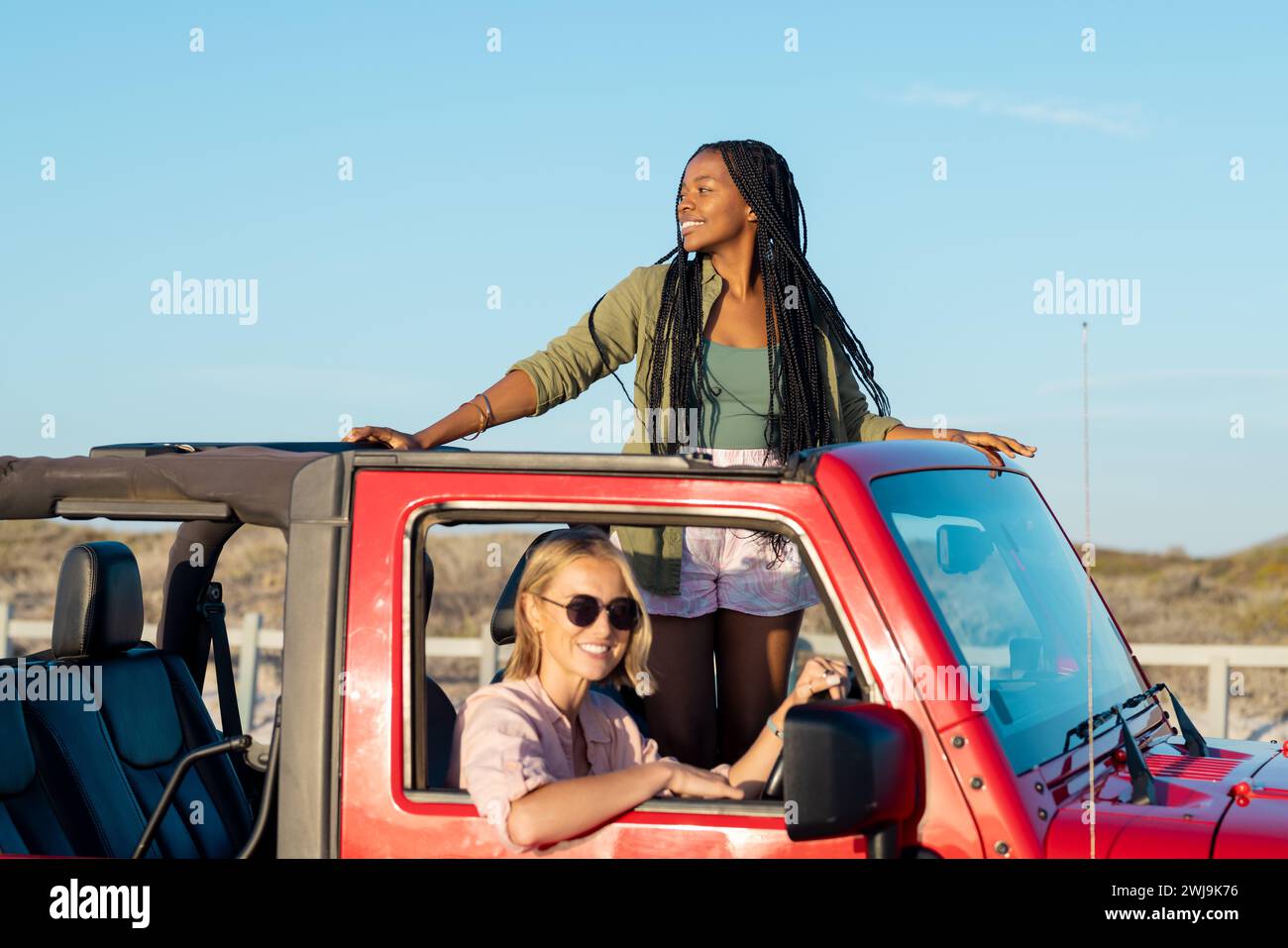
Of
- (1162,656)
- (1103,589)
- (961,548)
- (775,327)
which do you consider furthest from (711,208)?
(1103,589)

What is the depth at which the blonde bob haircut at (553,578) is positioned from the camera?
10.4 ft

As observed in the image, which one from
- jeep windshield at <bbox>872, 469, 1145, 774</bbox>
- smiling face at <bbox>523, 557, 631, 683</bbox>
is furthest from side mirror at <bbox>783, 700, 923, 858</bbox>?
smiling face at <bbox>523, 557, 631, 683</bbox>

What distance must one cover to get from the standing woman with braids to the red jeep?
1.36ft

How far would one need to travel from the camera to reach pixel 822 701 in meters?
2.67

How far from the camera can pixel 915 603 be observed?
2.72 metres

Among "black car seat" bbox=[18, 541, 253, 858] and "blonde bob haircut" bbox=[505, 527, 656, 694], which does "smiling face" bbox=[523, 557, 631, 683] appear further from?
"black car seat" bbox=[18, 541, 253, 858]

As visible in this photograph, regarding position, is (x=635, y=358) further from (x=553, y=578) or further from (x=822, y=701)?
(x=822, y=701)

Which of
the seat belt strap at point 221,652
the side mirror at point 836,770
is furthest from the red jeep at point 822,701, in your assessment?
the seat belt strap at point 221,652

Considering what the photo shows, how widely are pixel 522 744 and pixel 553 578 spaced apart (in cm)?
39

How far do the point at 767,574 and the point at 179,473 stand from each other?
136cm

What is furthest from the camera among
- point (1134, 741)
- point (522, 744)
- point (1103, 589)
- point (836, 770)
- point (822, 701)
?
point (1103, 589)

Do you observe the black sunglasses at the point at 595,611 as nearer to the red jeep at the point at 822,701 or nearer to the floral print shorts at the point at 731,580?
the red jeep at the point at 822,701
